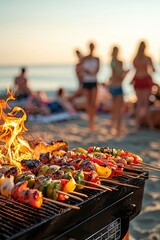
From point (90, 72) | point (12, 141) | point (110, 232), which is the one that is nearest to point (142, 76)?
point (90, 72)

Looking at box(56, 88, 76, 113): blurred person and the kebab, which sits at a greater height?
the kebab

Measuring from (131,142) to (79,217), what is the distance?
6.46 m

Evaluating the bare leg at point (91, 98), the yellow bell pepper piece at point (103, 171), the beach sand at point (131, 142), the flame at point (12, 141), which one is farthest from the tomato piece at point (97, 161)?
the bare leg at point (91, 98)

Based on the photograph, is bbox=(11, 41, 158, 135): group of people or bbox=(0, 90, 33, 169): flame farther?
bbox=(11, 41, 158, 135): group of people

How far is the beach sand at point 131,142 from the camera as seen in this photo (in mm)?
4539

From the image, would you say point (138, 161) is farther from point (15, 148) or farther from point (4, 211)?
point (4, 211)

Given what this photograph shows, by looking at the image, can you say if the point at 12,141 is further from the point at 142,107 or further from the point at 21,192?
the point at 142,107

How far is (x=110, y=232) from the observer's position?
329cm

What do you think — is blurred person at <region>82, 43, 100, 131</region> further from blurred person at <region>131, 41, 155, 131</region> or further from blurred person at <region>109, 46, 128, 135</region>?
blurred person at <region>131, 41, 155, 131</region>

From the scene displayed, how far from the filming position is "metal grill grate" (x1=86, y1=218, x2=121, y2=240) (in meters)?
3.07

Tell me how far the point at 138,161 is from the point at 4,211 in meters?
1.68

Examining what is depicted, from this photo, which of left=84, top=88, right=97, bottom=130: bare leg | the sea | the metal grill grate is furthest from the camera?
the sea

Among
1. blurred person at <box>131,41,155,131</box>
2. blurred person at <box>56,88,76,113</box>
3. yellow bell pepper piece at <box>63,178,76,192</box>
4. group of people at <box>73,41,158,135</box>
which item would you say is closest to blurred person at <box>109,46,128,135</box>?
group of people at <box>73,41,158,135</box>

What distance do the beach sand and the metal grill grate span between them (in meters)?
0.99
